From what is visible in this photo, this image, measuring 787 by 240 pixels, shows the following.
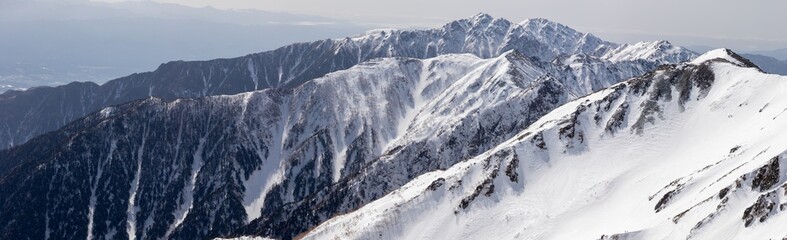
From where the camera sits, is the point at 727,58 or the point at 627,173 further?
the point at 727,58

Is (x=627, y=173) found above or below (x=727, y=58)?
below

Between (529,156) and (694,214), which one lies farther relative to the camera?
(529,156)

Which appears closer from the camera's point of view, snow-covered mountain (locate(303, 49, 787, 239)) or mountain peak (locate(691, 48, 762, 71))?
snow-covered mountain (locate(303, 49, 787, 239))

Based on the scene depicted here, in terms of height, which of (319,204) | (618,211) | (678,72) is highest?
(678,72)

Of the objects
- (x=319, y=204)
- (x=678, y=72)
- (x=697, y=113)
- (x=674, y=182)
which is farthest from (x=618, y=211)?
(x=319, y=204)

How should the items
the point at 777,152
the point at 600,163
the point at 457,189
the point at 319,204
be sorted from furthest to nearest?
the point at 319,204
the point at 457,189
the point at 600,163
the point at 777,152

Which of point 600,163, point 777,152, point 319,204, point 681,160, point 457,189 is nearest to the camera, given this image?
point 777,152

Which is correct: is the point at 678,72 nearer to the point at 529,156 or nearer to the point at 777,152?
the point at 529,156

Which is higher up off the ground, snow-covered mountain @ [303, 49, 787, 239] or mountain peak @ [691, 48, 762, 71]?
mountain peak @ [691, 48, 762, 71]
